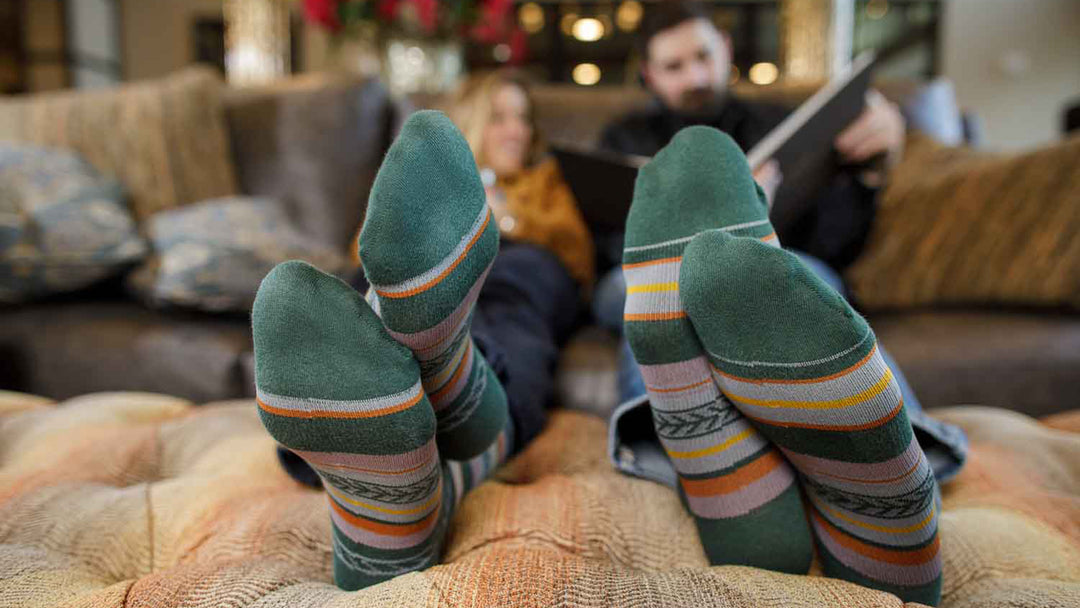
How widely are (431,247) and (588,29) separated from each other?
514 centimetres

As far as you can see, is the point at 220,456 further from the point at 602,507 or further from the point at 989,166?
the point at 989,166

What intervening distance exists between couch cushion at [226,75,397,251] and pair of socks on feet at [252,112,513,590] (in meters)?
1.11

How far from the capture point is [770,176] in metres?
0.72

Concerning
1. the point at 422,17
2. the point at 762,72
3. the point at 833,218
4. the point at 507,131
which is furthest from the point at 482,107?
the point at 762,72

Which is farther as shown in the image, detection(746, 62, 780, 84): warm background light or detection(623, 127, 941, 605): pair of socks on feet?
detection(746, 62, 780, 84): warm background light

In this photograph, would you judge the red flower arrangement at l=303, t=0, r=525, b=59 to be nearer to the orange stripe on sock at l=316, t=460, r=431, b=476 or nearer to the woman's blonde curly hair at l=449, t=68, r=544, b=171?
the woman's blonde curly hair at l=449, t=68, r=544, b=171

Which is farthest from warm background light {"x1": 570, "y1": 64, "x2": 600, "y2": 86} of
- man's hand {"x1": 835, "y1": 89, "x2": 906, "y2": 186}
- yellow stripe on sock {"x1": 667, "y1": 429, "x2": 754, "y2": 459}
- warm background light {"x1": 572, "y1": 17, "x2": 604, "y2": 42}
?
yellow stripe on sock {"x1": 667, "y1": 429, "x2": 754, "y2": 459}

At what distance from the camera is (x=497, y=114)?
134 cm

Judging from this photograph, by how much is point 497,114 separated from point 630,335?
997 millimetres

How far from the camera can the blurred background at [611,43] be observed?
4.08 meters

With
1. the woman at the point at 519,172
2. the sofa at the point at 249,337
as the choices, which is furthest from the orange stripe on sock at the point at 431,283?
the woman at the point at 519,172

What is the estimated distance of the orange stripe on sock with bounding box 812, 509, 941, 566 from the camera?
1.32 ft

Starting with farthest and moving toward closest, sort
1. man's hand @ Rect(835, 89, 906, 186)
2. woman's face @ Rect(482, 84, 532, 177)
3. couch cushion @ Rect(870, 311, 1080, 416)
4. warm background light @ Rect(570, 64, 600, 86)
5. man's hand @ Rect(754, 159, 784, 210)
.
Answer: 1. warm background light @ Rect(570, 64, 600, 86)
2. woman's face @ Rect(482, 84, 532, 177)
3. man's hand @ Rect(835, 89, 906, 186)
4. couch cushion @ Rect(870, 311, 1080, 416)
5. man's hand @ Rect(754, 159, 784, 210)

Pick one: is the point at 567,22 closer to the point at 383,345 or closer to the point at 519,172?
the point at 519,172
